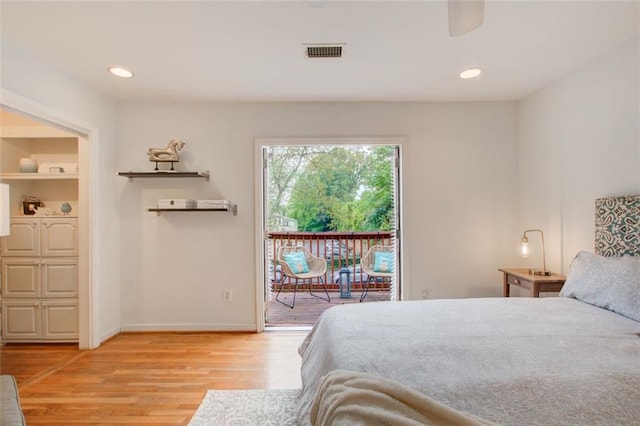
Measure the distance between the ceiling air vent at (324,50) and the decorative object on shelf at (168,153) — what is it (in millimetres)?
1705

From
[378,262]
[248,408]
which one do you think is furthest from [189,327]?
[378,262]

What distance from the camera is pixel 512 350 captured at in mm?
1304

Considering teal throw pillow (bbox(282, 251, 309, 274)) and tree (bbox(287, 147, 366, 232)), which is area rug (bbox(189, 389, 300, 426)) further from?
tree (bbox(287, 147, 366, 232))

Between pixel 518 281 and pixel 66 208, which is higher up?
pixel 66 208

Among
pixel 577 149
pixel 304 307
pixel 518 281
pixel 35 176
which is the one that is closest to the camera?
pixel 577 149

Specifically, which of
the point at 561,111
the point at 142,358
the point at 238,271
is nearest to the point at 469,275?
the point at 561,111

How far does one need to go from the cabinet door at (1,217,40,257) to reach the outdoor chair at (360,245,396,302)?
A: 3936 mm

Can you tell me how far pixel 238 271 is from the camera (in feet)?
10.8

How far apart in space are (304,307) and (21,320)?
309 centimetres

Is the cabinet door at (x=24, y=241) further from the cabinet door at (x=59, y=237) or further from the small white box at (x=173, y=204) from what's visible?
the small white box at (x=173, y=204)

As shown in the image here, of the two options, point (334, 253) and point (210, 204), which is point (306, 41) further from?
point (334, 253)

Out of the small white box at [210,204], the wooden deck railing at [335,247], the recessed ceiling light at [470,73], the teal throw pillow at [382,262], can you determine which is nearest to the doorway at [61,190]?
the small white box at [210,204]

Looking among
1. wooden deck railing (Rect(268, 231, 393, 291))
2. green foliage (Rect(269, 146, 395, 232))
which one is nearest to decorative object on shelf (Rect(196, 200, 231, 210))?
wooden deck railing (Rect(268, 231, 393, 291))

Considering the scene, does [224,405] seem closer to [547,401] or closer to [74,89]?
[547,401]
